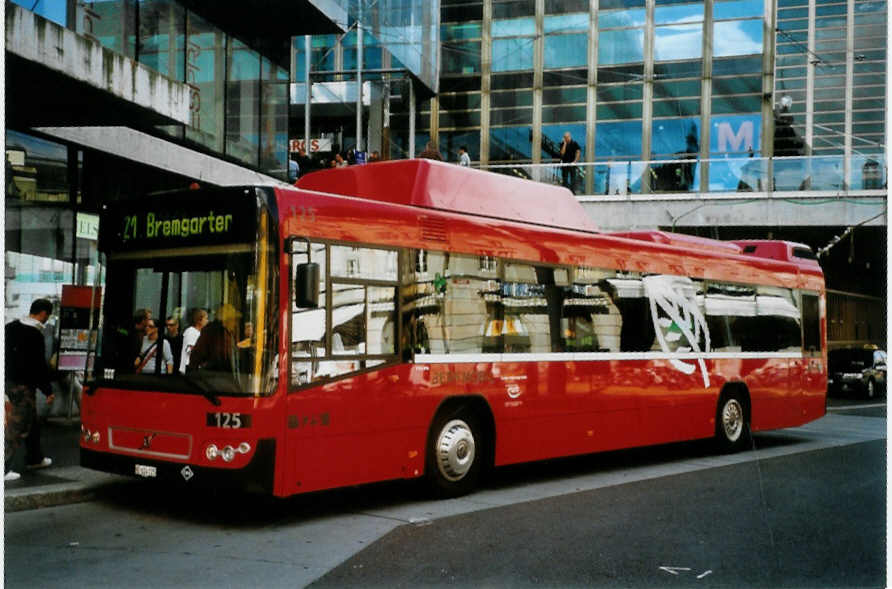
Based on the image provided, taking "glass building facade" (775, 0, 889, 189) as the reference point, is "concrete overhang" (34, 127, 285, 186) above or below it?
below

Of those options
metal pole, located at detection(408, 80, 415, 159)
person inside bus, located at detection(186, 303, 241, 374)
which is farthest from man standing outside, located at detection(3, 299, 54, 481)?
metal pole, located at detection(408, 80, 415, 159)

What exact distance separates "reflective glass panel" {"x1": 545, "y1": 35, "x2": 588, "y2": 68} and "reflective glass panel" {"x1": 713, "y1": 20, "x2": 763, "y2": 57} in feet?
15.4

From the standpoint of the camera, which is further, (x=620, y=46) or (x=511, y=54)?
(x=511, y=54)

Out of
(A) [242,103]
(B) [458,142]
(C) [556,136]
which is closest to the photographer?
(A) [242,103]

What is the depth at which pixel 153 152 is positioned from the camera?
15914 millimetres

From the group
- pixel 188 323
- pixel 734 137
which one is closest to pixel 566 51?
pixel 734 137

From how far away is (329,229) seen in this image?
8.44 meters

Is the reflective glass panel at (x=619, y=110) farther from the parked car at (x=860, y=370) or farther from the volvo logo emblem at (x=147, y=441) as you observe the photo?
the volvo logo emblem at (x=147, y=441)

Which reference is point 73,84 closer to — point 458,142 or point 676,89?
point 676,89

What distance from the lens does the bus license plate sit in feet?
26.9

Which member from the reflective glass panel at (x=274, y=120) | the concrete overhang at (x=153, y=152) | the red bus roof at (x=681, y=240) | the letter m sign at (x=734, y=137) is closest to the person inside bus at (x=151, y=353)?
the concrete overhang at (x=153, y=152)

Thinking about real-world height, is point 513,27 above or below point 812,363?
above

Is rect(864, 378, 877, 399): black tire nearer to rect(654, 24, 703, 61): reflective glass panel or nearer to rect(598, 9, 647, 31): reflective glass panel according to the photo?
rect(654, 24, 703, 61): reflective glass panel

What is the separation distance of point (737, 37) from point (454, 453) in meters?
28.8
